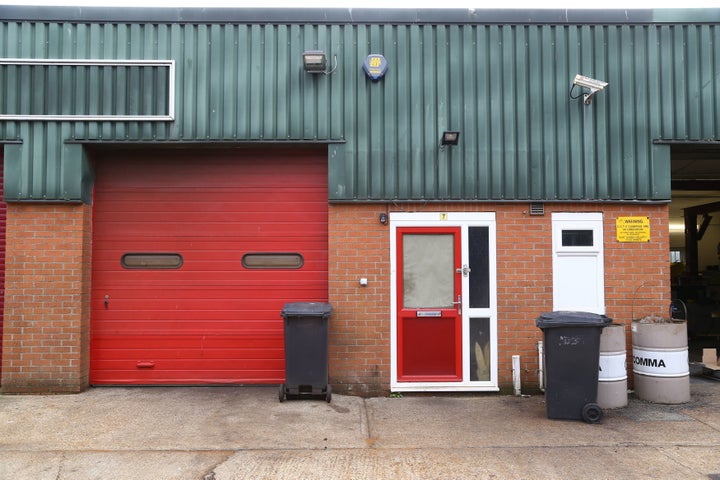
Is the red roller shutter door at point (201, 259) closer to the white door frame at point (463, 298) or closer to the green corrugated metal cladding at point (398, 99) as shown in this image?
the green corrugated metal cladding at point (398, 99)

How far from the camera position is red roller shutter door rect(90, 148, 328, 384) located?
7.12 meters

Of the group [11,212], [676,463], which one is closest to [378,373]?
[676,463]

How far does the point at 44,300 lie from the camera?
6730mm

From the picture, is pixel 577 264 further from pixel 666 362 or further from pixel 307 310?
pixel 307 310

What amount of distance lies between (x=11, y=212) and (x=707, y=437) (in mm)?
8635

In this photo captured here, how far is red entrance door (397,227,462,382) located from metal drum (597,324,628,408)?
1.70 meters

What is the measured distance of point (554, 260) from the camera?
6.89 metres

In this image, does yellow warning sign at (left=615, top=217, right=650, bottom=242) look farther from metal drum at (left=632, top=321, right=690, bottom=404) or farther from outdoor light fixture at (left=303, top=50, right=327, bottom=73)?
outdoor light fixture at (left=303, top=50, right=327, bottom=73)

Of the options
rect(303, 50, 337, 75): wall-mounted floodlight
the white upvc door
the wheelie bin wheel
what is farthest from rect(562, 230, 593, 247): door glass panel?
rect(303, 50, 337, 75): wall-mounted floodlight

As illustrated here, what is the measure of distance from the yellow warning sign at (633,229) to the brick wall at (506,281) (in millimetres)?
72

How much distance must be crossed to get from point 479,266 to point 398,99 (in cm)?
252

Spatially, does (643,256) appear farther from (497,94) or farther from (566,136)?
(497,94)

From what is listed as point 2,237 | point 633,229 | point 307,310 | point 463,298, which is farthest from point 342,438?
point 2,237

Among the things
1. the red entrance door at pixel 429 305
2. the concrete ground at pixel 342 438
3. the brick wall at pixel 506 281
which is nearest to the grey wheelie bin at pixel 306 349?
the concrete ground at pixel 342 438
